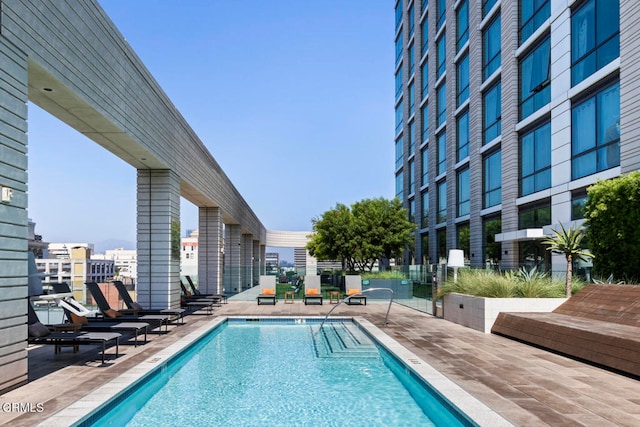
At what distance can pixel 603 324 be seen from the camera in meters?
8.73

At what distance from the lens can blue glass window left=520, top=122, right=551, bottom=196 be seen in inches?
671

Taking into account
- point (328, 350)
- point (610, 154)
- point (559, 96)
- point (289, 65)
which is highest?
point (289, 65)

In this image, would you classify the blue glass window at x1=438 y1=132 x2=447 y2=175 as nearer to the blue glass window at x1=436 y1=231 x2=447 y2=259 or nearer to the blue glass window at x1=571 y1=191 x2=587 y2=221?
the blue glass window at x1=436 y1=231 x2=447 y2=259

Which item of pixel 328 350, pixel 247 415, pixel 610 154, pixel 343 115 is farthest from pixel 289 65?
pixel 247 415

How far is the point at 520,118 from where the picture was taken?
19.2 metres

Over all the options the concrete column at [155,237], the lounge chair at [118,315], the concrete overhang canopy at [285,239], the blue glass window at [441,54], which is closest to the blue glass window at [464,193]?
the blue glass window at [441,54]

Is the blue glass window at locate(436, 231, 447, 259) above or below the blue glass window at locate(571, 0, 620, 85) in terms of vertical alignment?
below

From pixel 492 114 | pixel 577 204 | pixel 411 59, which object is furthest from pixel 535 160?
pixel 411 59

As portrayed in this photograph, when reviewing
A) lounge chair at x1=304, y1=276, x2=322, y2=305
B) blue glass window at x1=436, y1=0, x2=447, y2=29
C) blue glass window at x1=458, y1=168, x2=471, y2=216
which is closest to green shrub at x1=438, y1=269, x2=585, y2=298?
lounge chair at x1=304, y1=276, x2=322, y2=305

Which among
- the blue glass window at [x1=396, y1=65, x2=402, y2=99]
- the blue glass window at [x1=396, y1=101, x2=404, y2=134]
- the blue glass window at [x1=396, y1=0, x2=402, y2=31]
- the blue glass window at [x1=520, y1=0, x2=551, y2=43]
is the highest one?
the blue glass window at [x1=396, y1=0, x2=402, y2=31]

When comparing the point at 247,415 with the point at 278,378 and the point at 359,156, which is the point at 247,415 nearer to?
the point at 278,378

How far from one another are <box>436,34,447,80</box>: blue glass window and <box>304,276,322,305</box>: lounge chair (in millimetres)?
15733

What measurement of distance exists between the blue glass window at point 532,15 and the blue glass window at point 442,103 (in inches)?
374

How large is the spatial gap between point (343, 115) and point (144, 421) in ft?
86.2
